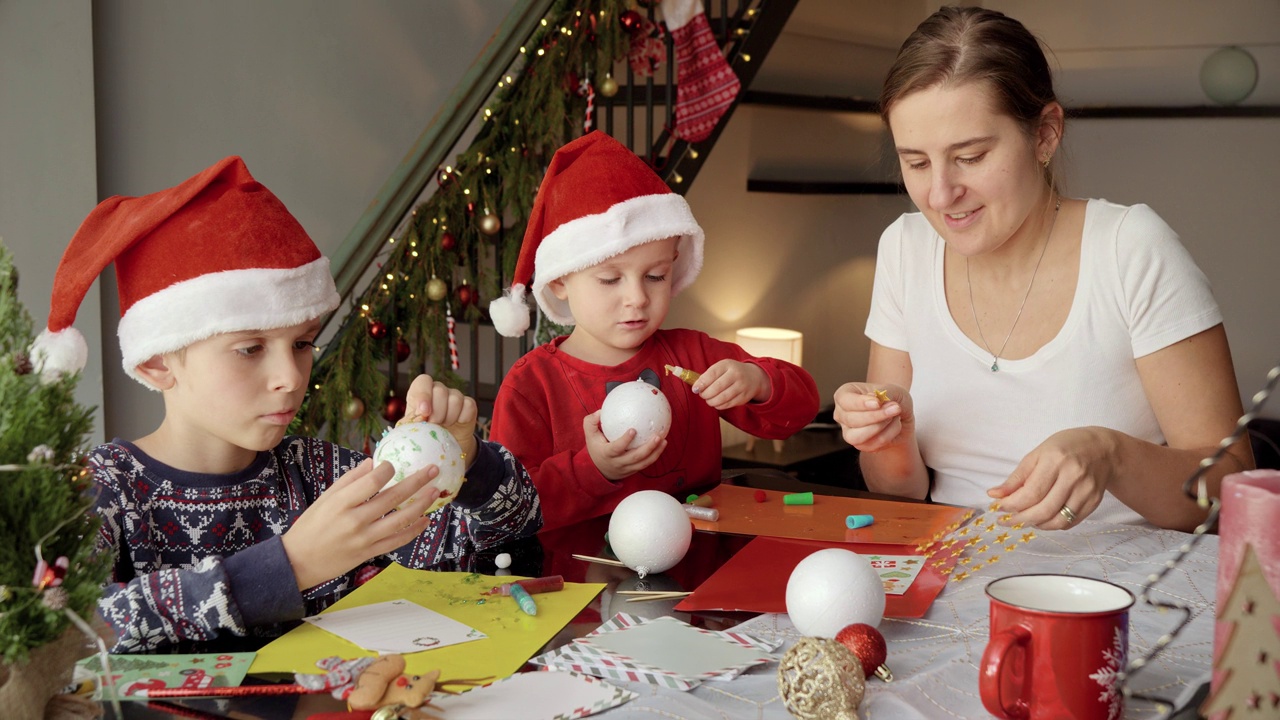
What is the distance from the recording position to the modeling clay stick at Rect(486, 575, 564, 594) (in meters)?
1.17

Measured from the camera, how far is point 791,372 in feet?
6.52

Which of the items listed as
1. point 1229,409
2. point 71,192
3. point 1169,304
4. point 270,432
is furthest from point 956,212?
point 71,192

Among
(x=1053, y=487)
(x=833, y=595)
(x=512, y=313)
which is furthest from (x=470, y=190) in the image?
(x=833, y=595)

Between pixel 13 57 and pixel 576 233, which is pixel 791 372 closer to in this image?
pixel 576 233

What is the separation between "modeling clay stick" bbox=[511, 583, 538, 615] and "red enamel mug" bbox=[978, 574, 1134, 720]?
449mm

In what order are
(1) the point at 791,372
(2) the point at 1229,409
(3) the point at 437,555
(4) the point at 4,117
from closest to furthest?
1. (3) the point at 437,555
2. (2) the point at 1229,409
3. (1) the point at 791,372
4. (4) the point at 4,117

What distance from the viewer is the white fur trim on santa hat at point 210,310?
129cm

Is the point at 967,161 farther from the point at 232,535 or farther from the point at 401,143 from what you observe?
the point at 401,143

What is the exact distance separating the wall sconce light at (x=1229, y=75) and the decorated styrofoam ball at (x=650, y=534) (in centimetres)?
380

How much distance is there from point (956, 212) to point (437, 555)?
913 millimetres

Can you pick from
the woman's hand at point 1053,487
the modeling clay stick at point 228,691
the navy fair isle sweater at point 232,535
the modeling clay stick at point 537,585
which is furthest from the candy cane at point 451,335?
the modeling clay stick at point 228,691

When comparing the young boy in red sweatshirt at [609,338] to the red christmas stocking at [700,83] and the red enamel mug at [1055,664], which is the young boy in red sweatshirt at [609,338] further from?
the red christmas stocking at [700,83]

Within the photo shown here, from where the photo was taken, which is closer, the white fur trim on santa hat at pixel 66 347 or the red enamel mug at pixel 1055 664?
the red enamel mug at pixel 1055 664

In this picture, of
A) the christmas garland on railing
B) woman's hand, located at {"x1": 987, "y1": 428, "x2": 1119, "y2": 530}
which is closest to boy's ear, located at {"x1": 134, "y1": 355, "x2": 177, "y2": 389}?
woman's hand, located at {"x1": 987, "y1": 428, "x2": 1119, "y2": 530}
